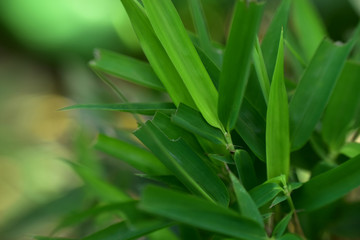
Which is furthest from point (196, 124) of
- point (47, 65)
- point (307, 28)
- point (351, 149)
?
point (47, 65)

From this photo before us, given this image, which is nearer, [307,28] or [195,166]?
[195,166]

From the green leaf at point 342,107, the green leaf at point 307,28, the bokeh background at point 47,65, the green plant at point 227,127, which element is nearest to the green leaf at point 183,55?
the green plant at point 227,127

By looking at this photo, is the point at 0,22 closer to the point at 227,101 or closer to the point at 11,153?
the point at 11,153

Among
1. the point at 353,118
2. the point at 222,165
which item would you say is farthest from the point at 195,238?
the point at 353,118

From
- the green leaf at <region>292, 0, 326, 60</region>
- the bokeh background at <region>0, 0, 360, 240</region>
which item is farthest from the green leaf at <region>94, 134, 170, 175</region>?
the bokeh background at <region>0, 0, 360, 240</region>

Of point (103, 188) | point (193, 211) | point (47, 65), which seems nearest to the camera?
point (193, 211)

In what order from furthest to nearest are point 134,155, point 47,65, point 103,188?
point 47,65 < point 103,188 < point 134,155

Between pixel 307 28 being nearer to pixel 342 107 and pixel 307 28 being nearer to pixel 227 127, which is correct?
pixel 342 107
